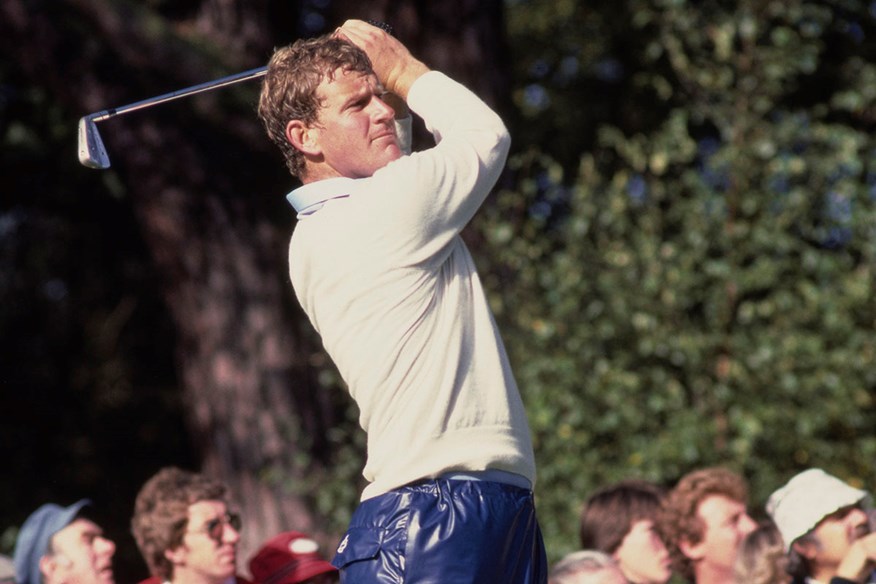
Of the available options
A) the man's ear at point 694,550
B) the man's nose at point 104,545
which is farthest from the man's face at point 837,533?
the man's nose at point 104,545

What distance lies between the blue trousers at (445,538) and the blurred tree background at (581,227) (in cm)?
417

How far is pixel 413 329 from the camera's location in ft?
10.2

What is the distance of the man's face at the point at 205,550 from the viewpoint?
528 centimetres

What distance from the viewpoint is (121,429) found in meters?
13.5

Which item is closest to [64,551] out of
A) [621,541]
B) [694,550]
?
[621,541]

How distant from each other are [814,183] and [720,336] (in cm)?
85

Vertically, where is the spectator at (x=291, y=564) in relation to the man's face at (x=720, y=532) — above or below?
above

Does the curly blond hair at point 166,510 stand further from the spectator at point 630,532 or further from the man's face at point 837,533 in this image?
the man's face at point 837,533

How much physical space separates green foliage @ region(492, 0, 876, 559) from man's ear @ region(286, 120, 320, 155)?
4.17 meters

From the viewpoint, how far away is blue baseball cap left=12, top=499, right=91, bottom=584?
5588 mm

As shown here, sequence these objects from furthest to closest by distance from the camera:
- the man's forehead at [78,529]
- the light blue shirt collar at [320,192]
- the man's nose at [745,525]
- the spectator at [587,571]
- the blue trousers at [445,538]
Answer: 1. the man's nose at [745,525]
2. the man's forehead at [78,529]
3. the spectator at [587,571]
4. the light blue shirt collar at [320,192]
5. the blue trousers at [445,538]

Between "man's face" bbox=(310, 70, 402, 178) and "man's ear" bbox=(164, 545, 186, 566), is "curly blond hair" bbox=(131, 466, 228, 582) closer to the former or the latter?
"man's ear" bbox=(164, 545, 186, 566)

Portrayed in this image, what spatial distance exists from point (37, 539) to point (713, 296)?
335cm

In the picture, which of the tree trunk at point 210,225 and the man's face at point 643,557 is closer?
the man's face at point 643,557
